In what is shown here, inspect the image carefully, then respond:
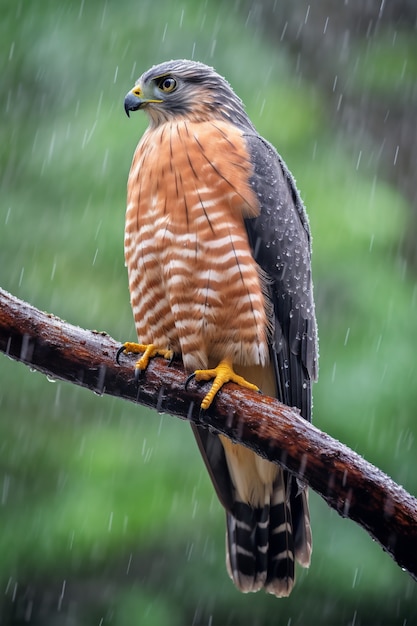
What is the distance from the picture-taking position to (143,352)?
3.78m

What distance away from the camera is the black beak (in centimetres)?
424

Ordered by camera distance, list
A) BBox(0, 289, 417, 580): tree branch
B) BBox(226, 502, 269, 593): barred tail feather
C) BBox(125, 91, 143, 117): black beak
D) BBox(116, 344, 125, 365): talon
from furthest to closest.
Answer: BBox(125, 91, 143, 117): black beak → BBox(226, 502, 269, 593): barred tail feather → BBox(116, 344, 125, 365): talon → BBox(0, 289, 417, 580): tree branch

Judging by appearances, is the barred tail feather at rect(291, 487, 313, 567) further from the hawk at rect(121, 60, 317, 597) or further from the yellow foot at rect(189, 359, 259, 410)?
the yellow foot at rect(189, 359, 259, 410)

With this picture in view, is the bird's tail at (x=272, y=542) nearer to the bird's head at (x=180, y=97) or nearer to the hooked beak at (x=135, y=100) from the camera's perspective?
the bird's head at (x=180, y=97)

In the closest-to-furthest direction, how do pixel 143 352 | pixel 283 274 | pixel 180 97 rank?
pixel 143 352 < pixel 283 274 < pixel 180 97

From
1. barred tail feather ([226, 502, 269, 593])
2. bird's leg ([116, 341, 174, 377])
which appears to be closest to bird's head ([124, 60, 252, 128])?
bird's leg ([116, 341, 174, 377])

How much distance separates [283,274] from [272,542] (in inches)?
48.2

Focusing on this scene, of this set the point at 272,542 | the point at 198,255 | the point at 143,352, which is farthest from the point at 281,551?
the point at 198,255

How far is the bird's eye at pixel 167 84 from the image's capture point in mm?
4387

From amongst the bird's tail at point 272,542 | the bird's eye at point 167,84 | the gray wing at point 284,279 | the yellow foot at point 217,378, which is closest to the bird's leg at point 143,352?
the yellow foot at point 217,378

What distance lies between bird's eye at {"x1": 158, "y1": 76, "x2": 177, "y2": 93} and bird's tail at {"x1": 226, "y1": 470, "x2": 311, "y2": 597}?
6.40 ft

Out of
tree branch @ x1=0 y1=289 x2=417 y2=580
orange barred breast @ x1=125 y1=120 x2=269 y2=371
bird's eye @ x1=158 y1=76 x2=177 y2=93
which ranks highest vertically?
bird's eye @ x1=158 y1=76 x2=177 y2=93

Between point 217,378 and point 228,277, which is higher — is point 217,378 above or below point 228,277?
below

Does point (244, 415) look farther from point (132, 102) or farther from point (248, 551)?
point (132, 102)
